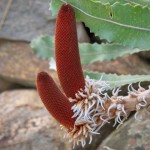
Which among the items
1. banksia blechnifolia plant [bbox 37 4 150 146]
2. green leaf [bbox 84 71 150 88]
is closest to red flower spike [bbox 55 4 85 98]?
banksia blechnifolia plant [bbox 37 4 150 146]

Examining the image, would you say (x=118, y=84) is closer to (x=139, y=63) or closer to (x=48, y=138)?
(x=48, y=138)

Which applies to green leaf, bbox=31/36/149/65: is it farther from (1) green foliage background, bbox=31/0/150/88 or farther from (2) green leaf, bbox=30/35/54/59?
(1) green foliage background, bbox=31/0/150/88

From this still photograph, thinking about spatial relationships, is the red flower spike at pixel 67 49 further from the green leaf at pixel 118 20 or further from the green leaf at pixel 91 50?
the green leaf at pixel 91 50

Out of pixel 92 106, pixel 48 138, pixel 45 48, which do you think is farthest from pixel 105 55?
pixel 92 106

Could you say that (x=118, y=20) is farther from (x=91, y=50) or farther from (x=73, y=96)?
(x=91, y=50)

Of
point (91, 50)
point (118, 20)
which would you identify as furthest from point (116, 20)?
point (91, 50)

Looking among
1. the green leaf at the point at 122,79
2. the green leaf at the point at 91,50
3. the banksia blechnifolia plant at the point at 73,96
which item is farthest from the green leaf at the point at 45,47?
the banksia blechnifolia plant at the point at 73,96

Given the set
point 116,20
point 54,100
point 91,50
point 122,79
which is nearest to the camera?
Result: point 54,100
